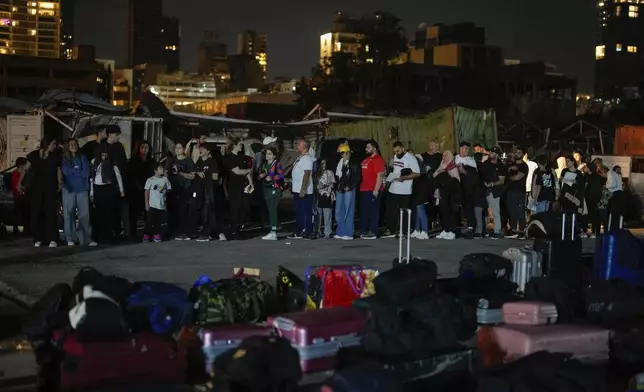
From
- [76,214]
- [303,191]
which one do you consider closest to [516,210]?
[303,191]

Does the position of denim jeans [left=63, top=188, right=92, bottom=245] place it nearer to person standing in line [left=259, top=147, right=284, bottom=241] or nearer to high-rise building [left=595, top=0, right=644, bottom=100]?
person standing in line [left=259, top=147, right=284, bottom=241]

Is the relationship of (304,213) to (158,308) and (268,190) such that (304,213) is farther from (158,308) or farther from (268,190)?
(158,308)

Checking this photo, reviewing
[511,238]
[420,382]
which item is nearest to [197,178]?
[511,238]

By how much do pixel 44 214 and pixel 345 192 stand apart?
549 cm

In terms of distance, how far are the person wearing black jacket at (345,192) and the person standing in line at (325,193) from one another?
124 mm

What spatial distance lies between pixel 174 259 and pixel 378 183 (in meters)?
4.92

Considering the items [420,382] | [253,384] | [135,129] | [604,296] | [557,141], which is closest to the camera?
[253,384]

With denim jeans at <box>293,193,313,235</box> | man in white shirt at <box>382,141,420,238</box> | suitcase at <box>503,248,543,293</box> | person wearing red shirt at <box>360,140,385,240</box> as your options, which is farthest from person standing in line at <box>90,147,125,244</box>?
suitcase at <box>503,248,543,293</box>

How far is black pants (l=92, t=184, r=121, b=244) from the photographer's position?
14469 millimetres

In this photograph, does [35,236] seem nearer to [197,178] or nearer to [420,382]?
[197,178]

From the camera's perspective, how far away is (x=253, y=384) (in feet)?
21.1

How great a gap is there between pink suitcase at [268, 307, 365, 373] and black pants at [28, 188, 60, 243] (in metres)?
7.38

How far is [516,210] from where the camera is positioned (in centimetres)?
1788

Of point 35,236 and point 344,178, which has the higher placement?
point 344,178
